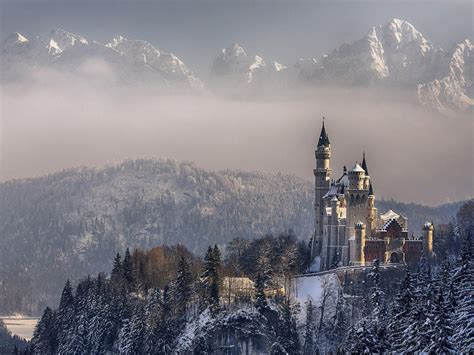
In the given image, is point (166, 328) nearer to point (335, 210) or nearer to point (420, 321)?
point (335, 210)

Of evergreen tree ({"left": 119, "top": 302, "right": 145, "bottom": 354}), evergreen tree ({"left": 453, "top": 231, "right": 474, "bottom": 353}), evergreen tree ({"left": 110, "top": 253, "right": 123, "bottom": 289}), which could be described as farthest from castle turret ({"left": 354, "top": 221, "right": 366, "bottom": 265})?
evergreen tree ({"left": 453, "top": 231, "right": 474, "bottom": 353})

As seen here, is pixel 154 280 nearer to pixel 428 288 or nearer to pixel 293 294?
pixel 293 294

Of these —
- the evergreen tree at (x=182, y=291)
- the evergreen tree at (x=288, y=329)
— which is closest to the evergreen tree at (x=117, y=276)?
the evergreen tree at (x=182, y=291)

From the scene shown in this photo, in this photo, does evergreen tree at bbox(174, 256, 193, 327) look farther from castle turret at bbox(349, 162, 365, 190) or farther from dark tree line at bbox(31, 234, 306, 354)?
castle turret at bbox(349, 162, 365, 190)

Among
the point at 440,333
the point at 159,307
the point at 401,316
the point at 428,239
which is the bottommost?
the point at 440,333

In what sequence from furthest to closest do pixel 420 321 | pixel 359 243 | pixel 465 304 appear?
pixel 359 243 → pixel 420 321 → pixel 465 304

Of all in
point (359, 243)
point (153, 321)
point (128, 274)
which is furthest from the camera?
point (128, 274)

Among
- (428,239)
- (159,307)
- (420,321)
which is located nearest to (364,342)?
(420,321)

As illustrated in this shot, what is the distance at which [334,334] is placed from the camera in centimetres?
17975

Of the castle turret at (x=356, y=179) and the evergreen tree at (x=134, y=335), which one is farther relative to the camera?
the castle turret at (x=356, y=179)

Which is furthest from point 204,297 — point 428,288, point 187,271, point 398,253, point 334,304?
point 428,288

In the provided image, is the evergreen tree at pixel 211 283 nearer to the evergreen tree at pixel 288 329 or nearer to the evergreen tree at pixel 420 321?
the evergreen tree at pixel 288 329

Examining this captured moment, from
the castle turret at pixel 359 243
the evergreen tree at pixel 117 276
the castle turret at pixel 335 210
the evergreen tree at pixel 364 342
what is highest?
the castle turret at pixel 335 210

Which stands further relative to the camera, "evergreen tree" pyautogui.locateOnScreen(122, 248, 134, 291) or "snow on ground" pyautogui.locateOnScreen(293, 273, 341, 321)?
"evergreen tree" pyautogui.locateOnScreen(122, 248, 134, 291)
